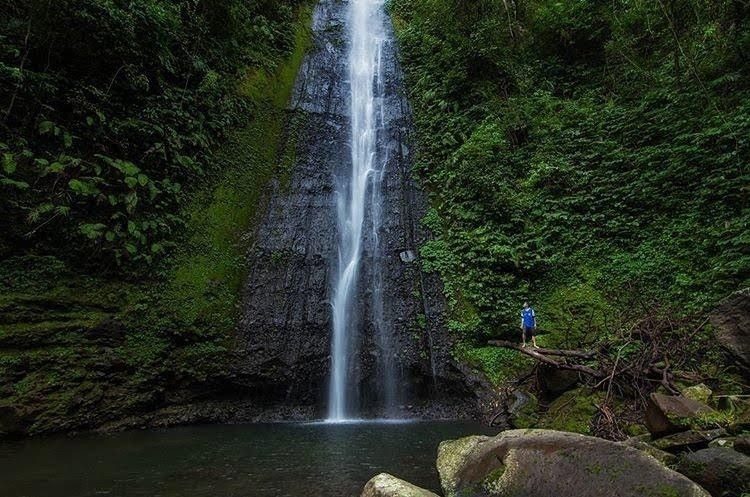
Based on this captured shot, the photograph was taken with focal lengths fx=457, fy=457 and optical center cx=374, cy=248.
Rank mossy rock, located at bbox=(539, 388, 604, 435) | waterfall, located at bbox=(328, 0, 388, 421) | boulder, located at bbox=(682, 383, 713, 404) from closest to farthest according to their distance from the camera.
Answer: boulder, located at bbox=(682, 383, 713, 404), mossy rock, located at bbox=(539, 388, 604, 435), waterfall, located at bbox=(328, 0, 388, 421)

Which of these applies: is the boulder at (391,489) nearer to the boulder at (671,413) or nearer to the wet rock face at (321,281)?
the boulder at (671,413)

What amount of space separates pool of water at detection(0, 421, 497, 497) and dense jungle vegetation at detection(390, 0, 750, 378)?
3.66 m

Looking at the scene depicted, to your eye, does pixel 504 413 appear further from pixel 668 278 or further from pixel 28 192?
pixel 28 192

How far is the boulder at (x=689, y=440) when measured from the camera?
13.3 feet

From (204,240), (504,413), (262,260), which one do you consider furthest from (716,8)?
(204,240)

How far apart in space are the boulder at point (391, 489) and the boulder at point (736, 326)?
4.63m

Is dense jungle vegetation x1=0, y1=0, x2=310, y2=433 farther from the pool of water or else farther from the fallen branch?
the fallen branch

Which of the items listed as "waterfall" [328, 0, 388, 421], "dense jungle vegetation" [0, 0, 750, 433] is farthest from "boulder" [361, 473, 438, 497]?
"waterfall" [328, 0, 388, 421]

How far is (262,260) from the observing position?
11.8 meters

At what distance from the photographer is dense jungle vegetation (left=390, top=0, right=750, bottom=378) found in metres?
9.20

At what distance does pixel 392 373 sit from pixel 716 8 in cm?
1129

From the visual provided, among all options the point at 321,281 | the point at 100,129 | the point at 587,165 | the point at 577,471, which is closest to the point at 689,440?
the point at 577,471

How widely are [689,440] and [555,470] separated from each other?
1.71 meters

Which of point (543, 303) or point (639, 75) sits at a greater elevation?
point (639, 75)
